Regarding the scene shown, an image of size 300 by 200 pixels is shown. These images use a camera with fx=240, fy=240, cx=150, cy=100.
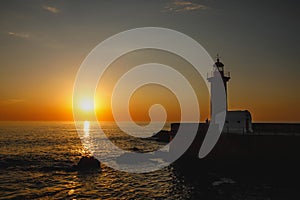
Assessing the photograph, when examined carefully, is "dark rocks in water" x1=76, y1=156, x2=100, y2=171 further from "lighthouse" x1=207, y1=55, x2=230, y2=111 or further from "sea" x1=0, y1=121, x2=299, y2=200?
"lighthouse" x1=207, y1=55, x2=230, y2=111

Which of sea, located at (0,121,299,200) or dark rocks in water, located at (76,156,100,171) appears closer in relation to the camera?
sea, located at (0,121,299,200)

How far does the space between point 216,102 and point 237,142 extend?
35.0 ft

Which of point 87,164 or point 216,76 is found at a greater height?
point 216,76

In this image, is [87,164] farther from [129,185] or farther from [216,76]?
[216,76]

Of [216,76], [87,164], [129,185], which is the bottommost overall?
[129,185]

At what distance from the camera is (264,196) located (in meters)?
16.5

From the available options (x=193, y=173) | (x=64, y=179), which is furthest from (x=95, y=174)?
(x=193, y=173)

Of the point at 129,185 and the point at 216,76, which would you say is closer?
the point at 129,185

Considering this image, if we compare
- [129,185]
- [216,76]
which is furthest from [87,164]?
[216,76]

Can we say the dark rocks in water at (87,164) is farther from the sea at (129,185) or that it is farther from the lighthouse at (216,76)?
the lighthouse at (216,76)

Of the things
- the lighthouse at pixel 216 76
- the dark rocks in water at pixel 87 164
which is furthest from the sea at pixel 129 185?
the lighthouse at pixel 216 76

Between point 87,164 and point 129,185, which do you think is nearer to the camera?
point 129,185

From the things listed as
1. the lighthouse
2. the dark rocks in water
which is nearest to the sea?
→ the dark rocks in water

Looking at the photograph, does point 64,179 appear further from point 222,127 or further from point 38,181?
point 222,127
